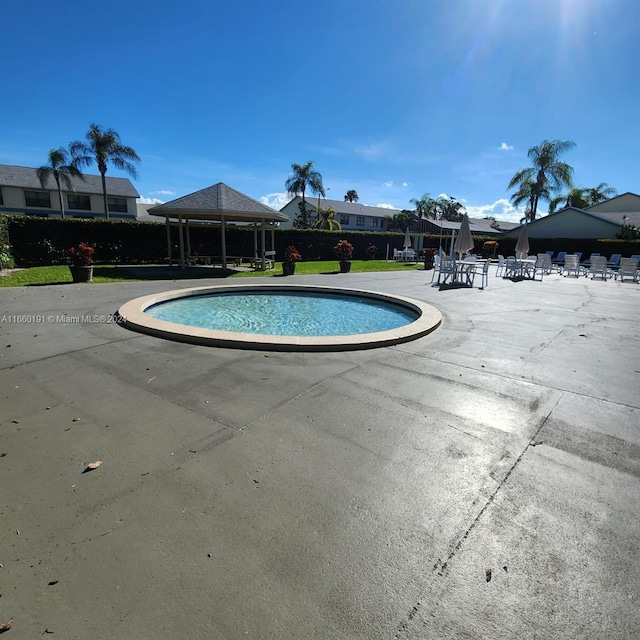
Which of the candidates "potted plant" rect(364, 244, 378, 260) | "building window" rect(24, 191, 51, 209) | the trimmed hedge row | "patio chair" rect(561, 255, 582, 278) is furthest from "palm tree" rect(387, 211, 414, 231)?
"building window" rect(24, 191, 51, 209)

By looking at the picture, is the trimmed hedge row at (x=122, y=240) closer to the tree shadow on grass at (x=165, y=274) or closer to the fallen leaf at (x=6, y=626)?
the tree shadow on grass at (x=165, y=274)

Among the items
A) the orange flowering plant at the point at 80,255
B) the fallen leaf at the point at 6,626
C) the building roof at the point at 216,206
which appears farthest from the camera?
the building roof at the point at 216,206

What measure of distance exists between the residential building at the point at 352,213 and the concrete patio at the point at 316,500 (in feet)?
158

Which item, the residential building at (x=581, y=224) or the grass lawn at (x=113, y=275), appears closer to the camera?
the grass lawn at (x=113, y=275)

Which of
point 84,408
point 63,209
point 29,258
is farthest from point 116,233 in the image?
Answer: point 63,209

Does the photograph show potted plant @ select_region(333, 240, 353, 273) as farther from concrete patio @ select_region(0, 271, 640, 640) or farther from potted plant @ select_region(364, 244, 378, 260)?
concrete patio @ select_region(0, 271, 640, 640)

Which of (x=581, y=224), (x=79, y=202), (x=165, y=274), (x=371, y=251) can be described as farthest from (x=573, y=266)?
(x=79, y=202)

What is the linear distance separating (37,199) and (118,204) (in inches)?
293

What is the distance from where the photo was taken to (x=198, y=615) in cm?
157

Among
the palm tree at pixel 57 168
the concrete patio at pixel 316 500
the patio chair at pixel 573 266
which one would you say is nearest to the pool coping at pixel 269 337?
the concrete patio at pixel 316 500

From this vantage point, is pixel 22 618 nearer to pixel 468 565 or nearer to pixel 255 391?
pixel 468 565

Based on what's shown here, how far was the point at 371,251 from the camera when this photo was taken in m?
28.0

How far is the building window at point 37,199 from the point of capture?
36.7 m

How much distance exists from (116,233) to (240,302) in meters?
12.0
